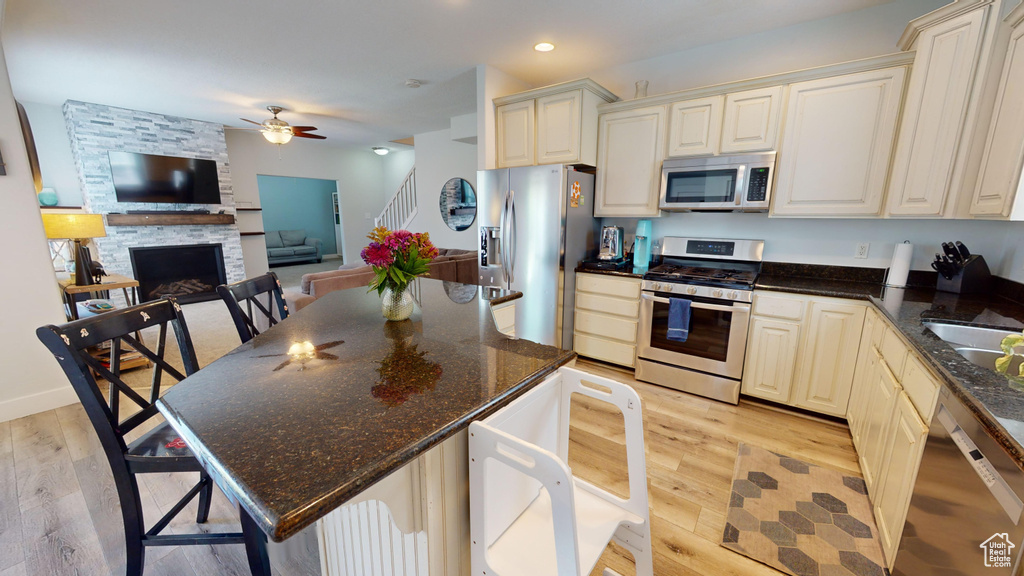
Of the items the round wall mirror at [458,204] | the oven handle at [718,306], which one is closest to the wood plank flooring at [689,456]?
the oven handle at [718,306]

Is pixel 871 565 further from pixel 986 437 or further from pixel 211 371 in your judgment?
pixel 211 371

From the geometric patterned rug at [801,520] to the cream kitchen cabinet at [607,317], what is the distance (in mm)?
1181

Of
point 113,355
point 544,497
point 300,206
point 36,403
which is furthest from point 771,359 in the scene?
point 300,206

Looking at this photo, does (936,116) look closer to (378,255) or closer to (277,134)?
(378,255)

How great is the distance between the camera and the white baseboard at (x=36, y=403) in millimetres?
2406

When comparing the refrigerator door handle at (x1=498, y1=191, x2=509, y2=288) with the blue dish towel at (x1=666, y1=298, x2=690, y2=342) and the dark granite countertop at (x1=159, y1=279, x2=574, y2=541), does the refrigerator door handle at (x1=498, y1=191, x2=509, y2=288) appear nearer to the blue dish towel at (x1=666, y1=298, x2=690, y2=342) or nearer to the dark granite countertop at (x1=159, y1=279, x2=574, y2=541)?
the blue dish towel at (x1=666, y1=298, x2=690, y2=342)

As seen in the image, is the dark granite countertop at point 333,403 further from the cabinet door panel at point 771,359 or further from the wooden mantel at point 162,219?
the wooden mantel at point 162,219

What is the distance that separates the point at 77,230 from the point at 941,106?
18.8 feet

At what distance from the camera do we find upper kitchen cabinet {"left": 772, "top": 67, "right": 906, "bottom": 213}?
7.27 ft

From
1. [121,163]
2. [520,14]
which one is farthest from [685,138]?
[121,163]

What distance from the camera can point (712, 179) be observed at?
2.71m

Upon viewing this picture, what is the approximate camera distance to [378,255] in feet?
4.52

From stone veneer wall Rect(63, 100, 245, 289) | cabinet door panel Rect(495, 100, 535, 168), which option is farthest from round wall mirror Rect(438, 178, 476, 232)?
stone veneer wall Rect(63, 100, 245, 289)

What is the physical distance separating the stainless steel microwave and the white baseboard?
14.6 ft
